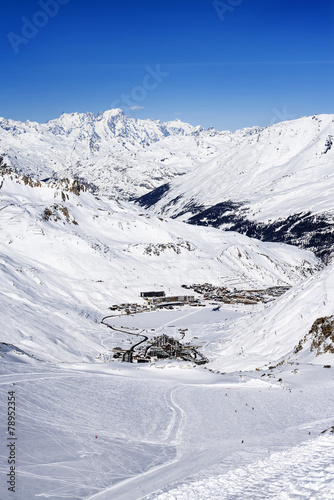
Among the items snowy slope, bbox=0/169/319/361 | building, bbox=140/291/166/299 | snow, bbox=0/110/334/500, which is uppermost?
snowy slope, bbox=0/169/319/361

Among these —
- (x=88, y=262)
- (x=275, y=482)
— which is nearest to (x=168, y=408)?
(x=275, y=482)

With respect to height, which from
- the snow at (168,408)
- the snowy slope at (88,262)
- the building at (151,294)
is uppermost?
the snowy slope at (88,262)

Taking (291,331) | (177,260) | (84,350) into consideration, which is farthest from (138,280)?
(291,331)

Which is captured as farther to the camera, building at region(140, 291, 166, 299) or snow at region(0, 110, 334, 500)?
building at region(140, 291, 166, 299)

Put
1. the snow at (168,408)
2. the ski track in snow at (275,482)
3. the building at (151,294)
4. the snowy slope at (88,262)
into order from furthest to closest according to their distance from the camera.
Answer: the building at (151,294) < the snowy slope at (88,262) < the snow at (168,408) < the ski track in snow at (275,482)

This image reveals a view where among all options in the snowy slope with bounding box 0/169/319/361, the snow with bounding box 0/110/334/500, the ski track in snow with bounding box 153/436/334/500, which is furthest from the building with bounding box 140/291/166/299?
the ski track in snow with bounding box 153/436/334/500

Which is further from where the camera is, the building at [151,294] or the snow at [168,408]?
the building at [151,294]

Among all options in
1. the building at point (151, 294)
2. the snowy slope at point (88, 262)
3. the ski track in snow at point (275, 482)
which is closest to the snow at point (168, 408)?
the ski track in snow at point (275, 482)

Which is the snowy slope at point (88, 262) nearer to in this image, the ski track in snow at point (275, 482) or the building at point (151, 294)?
the building at point (151, 294)

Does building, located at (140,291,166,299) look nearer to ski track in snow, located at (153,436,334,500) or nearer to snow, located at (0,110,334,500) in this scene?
snow, located at (0,110,334,500)
